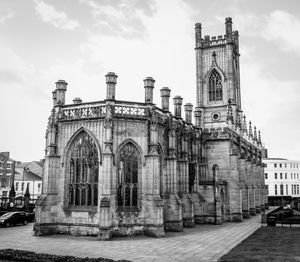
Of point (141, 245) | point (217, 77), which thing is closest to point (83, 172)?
point (141, 245)

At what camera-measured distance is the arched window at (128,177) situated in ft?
83.8

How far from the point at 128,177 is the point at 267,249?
36.4 feet

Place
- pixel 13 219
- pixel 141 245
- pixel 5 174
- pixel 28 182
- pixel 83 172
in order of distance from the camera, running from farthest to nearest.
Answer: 1. pixel 28 182
2. pixel 5 174
3. pixel 13 219
4. pixel 83 172
5. pixel 141 245

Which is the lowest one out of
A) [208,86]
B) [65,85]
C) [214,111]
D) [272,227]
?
[272,227]

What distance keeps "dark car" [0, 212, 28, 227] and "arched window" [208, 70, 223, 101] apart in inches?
1429

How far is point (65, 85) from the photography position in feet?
91.8

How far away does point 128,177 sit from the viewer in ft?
85.3

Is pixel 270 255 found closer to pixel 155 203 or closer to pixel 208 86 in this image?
pixel 155 203

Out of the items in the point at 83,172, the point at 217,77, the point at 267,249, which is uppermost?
the point at 217,77

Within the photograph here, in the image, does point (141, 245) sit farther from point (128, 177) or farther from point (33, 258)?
point (33, 258)

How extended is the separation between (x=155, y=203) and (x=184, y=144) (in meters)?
8.16

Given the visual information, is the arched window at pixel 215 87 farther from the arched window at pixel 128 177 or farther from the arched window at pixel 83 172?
the arched window at pixel 83 172

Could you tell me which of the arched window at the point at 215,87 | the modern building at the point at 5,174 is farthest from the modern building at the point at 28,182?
the arched window at the point at 215,87

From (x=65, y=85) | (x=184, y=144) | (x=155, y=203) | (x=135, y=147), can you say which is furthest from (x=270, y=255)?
(x=65, y=85)
